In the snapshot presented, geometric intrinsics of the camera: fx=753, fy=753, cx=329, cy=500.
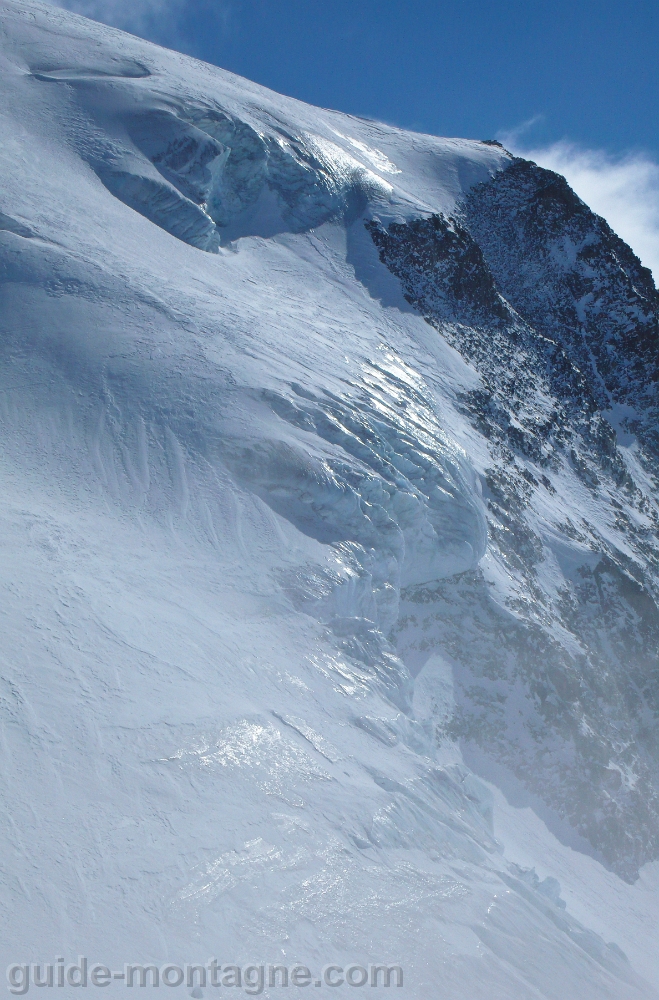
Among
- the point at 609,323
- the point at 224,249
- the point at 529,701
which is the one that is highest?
the point at 609,323

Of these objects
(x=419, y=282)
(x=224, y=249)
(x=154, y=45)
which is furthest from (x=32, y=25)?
(x=419, y=282)

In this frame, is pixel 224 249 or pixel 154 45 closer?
pixel 224 249

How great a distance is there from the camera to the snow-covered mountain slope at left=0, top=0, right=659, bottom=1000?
9.70 meters

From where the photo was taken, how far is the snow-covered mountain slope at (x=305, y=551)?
9.70m

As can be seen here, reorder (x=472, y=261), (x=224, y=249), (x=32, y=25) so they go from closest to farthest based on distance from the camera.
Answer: (x=224, y=249) → (x=32, y=25) → (x=472, y=261)

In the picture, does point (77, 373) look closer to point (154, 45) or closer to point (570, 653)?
point (570, 653)

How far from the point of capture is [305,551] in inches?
671

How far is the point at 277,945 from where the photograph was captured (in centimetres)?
874

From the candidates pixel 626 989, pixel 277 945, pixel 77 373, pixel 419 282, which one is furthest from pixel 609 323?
Answer: pixel 277 945

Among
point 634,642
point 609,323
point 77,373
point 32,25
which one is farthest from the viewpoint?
point 609,323

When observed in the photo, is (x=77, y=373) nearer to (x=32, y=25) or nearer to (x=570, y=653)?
(x=570, y=653)

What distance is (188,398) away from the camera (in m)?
18.8

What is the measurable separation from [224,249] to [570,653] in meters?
19.2

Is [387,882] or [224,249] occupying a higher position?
[224,249]
